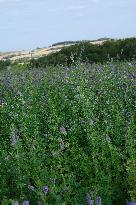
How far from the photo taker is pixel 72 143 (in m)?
6.93

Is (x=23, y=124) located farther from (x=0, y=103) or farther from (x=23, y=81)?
(x=23, y=81)

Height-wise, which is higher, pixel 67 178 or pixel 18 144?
pixel 18 144

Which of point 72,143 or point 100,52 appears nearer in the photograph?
point 72,143

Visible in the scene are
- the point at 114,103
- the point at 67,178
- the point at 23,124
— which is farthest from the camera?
the point at 114,103

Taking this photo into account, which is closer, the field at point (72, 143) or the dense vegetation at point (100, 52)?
the field at point (72, 143)

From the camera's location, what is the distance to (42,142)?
7.22 meters

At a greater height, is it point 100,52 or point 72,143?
point 100,52

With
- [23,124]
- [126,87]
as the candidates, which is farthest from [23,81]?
[23,124]

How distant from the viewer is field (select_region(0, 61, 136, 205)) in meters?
5.47

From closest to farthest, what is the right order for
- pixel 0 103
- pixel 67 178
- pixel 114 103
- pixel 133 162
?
1. pixel 133 162
2. pixel 67 178
3. pixel 114 103
4. pixel 0 103

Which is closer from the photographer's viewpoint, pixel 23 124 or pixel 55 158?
pixel 55 158

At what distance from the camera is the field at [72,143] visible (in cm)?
547

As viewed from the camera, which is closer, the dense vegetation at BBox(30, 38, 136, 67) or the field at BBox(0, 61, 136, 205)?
the field at BBox(0, 61, 136, 205)

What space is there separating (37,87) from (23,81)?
25.6 inches
